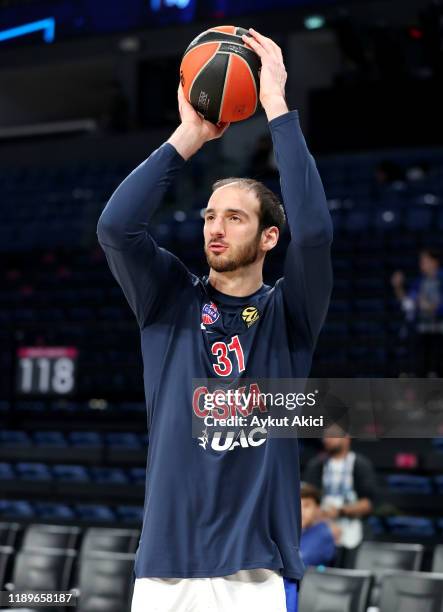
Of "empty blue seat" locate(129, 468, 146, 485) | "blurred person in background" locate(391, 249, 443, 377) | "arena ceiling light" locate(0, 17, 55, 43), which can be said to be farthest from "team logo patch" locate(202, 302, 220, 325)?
"arena ceiling light" locate(0, 17, 55, 43)

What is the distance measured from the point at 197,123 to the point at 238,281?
388mm

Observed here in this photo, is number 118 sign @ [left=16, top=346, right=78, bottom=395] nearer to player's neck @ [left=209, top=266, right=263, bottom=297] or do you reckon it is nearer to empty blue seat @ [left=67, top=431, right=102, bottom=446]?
empty blue seat @ [left=67, top=431, right=102, bottom=446]

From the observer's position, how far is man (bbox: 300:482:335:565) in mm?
5328

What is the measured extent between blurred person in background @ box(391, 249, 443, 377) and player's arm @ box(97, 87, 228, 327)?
5.99 metres

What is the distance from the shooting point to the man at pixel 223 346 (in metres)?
2.20

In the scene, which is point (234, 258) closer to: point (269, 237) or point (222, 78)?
point (269, 237)

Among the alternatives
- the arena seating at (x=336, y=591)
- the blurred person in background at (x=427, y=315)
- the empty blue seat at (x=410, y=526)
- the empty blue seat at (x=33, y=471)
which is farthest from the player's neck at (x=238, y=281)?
the empty blue seat at (x=33, y=471)

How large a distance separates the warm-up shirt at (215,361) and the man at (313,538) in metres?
3.10

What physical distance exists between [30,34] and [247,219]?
1012 cm

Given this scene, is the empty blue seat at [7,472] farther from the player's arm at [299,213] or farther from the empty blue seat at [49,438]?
the player's arm at [299,213]

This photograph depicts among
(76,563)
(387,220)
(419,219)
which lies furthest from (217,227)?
(387,220)

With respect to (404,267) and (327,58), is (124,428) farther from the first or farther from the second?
(327,58)

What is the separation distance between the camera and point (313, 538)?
5.36m

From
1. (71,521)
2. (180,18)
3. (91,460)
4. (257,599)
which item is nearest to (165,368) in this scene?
(257,599)
